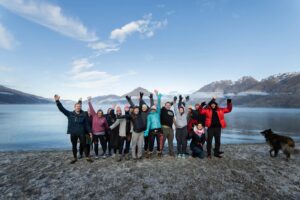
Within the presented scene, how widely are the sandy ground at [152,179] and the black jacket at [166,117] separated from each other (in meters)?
1.52

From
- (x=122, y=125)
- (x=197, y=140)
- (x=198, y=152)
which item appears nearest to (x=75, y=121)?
(x=122, y=125)

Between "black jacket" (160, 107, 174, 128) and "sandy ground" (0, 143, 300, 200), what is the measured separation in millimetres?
1517

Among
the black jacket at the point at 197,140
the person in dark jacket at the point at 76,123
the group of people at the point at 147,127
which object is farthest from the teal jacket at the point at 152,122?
the person in dark jacket at the point at 76,123

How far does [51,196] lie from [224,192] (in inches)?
199

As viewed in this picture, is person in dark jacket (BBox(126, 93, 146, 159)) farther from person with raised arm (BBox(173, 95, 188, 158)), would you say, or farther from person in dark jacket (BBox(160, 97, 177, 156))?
person with raised arm (BBox(173, 95, 188, 158))

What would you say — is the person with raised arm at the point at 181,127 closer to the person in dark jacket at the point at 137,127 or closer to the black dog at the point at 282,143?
the person in dark jacket at the point at 137,127

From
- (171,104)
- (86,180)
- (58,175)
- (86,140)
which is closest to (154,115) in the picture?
(171,104)

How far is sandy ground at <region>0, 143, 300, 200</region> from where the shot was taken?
6.33 metres

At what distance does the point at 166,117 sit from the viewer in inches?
373

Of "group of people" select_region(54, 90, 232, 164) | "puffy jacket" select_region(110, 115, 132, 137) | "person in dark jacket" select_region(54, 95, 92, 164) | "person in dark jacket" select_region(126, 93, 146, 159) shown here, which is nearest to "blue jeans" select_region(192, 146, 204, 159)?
"group of people" select_region(54, 90, 232, 164)

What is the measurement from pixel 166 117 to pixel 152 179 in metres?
3.02

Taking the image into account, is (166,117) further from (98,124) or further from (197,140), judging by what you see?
(98,124)

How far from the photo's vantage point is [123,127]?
9.17 m

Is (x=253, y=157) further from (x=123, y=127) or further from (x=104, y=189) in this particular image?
(x=104, y=189)
